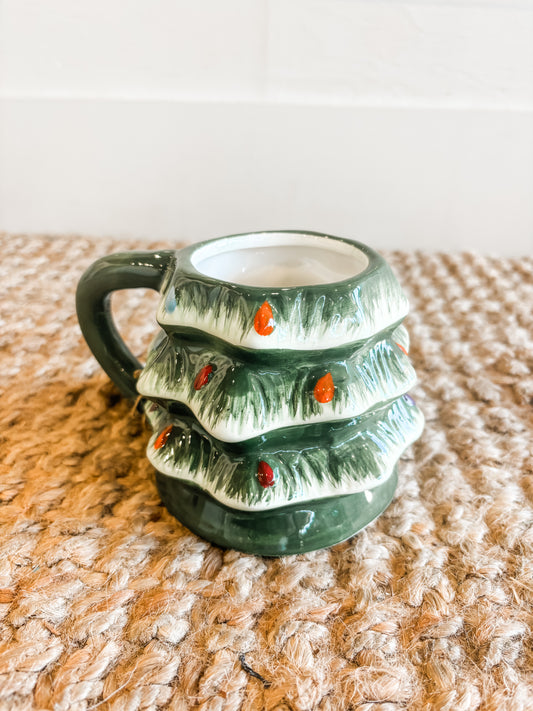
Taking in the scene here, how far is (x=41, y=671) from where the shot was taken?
200 mm

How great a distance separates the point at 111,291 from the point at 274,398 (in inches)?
4.2

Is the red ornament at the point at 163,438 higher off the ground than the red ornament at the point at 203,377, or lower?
lower

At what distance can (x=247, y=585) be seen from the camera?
24cm

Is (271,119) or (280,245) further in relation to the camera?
(271,119)

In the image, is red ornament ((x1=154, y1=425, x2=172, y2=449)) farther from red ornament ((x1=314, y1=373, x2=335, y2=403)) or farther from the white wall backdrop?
the white wall backdrop

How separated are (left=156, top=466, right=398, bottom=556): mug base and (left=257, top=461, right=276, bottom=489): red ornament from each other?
0.01 m

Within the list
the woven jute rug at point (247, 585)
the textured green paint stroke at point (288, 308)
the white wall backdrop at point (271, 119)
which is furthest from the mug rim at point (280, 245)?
the white wall backdrop at point (271, 119)

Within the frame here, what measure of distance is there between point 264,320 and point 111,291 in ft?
0.34

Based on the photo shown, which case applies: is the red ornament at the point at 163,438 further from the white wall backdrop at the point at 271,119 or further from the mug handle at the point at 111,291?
the white wall backdrop at the point at 271,119

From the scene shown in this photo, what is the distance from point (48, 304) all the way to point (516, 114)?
1.63 ft

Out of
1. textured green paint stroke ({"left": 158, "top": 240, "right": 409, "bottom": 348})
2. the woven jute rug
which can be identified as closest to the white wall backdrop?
the woven jute rug

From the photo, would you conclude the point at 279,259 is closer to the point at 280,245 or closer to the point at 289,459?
the point at 280,245

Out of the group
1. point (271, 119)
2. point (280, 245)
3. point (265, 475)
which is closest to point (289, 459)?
point (265, 475)

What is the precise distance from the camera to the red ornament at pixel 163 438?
26 centimetres
